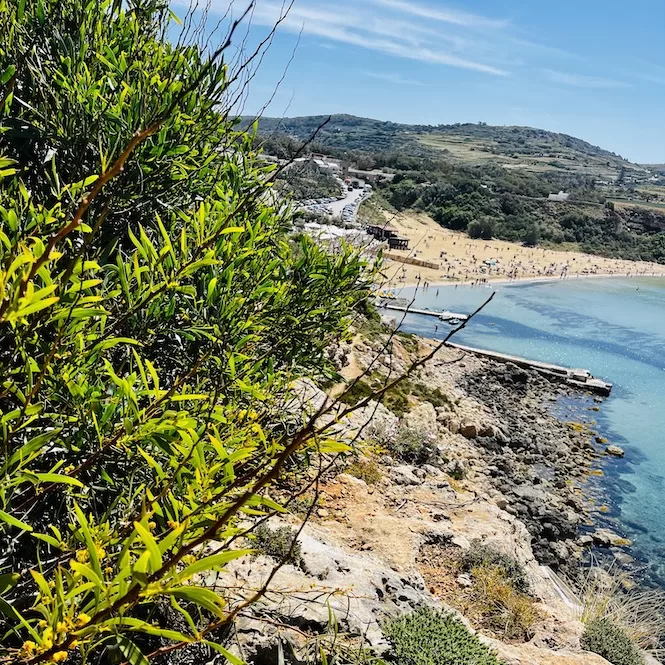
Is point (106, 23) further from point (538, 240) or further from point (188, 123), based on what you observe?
point (538, 240)

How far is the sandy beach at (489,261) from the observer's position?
45.7 metres

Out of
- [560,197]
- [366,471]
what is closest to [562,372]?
[366,471]

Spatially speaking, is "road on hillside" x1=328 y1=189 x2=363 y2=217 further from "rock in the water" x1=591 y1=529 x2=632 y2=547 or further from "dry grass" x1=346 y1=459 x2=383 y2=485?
"dry grass" x1=346 y1=459 x2=383 y2=485

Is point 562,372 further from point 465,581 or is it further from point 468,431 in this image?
point 465,581

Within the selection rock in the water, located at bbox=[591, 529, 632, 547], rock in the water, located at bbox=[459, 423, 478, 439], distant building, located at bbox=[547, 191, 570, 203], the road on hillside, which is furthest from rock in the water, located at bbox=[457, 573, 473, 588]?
distant building, located at bbox=[547, 191, 570, 203]

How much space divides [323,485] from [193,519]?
6.35 m

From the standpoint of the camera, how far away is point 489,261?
50.0 m

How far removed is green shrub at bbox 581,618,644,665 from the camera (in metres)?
5.61

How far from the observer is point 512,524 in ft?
32.1

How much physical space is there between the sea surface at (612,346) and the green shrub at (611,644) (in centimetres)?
627

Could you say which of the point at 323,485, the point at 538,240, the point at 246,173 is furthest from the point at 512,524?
the point at 538,240

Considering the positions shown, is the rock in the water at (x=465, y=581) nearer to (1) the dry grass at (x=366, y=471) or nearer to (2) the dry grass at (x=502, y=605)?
(2) the dry grass at (x=502, y=605)

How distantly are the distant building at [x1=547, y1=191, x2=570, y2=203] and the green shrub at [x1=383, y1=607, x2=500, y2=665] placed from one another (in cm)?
8340

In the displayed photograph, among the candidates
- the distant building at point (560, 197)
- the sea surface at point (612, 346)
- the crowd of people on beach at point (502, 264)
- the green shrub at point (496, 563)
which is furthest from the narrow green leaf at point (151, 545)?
the distant building at point (560, 197)
